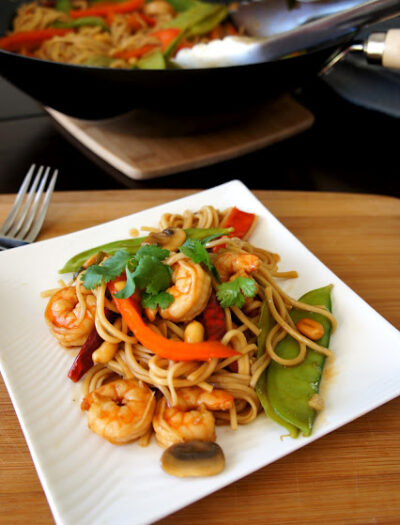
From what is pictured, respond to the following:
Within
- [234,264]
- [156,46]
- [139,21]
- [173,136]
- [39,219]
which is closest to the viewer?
[234,264]

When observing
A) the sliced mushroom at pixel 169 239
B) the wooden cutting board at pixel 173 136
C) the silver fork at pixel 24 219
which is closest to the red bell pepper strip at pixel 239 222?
the sliced mushroom at pixel 169 239

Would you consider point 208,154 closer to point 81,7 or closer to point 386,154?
point 386,154

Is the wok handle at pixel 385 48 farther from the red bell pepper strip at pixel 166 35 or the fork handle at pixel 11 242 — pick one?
the fork handle at pixel 11 242

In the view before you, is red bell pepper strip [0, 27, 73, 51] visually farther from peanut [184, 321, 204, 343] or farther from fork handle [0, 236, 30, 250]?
peanut [184, 321, 204, 343]

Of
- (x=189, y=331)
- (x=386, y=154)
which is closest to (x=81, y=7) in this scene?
(x=386, y=154)

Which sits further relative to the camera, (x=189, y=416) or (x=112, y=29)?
(x=112, y=29)

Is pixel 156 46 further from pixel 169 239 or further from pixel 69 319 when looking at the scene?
pixel 69 319

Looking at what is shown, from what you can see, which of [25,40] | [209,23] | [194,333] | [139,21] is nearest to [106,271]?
[194,333]
